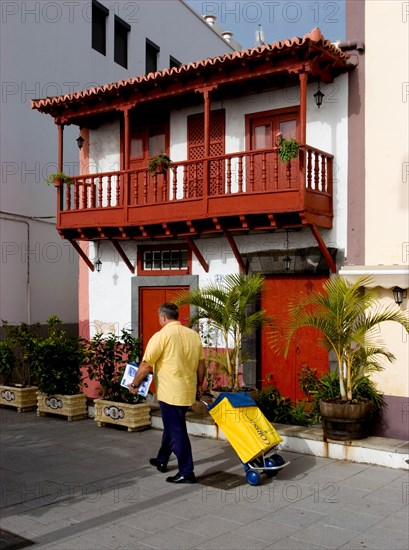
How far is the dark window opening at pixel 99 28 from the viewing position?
17.3m

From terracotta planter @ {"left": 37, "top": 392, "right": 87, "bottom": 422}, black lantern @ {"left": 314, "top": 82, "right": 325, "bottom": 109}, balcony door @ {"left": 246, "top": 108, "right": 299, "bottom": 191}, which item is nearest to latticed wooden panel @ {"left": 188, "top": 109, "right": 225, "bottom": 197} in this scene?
balcony door @ {"left": 246, "top": 108, "right": 299, "bottom": 191}

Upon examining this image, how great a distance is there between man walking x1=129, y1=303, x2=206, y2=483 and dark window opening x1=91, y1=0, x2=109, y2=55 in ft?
40.5

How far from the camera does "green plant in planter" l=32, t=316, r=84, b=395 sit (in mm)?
11242

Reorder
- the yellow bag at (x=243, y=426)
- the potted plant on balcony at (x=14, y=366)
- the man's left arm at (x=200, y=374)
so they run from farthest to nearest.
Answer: the potted plant on balcony at (x=14, y=366)
the man's left arm at (x=200, y=374)
the yellow bag at (x=243, y=426)

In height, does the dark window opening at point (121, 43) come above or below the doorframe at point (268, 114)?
above

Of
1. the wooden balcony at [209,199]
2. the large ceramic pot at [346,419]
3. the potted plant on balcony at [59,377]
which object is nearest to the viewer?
the large ceramic pot at [346,419]

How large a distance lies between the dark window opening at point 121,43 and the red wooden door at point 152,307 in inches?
317

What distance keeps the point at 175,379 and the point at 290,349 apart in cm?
429

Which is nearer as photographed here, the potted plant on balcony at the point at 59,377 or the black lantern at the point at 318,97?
the black lantern at the point at 318,97

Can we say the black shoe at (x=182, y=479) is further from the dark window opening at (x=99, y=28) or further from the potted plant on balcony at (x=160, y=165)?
the dark window opening at (x=99, y=28)

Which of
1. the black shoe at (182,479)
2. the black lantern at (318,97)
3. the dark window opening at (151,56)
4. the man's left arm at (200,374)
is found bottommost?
the black shoe at (182,479)

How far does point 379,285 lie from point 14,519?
5.64m

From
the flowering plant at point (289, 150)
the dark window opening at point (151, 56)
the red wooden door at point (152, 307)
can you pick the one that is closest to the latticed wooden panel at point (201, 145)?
the flowering plant at point (289, 150)

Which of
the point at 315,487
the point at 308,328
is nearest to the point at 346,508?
the point at 315,487
